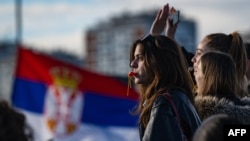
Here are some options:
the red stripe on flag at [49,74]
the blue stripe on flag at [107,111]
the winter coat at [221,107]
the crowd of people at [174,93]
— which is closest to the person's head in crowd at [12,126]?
the crowd of people at [174,93]

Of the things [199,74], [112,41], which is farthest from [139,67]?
[112,41]

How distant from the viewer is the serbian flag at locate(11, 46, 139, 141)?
9109mm

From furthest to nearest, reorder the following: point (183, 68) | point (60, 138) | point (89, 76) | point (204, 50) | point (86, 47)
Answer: point (86, 47), point (89, 76), point (60, 138), point (204, 50), point (183, 68)

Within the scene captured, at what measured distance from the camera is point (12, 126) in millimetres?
3350

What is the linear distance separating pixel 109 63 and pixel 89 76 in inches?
3774

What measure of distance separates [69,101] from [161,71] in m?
5.73

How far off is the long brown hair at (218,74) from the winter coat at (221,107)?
42 mm

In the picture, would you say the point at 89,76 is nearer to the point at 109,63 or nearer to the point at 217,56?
the point at 217,56

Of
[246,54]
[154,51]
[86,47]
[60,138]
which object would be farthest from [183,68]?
[86,47]

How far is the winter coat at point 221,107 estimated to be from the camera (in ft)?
12.0

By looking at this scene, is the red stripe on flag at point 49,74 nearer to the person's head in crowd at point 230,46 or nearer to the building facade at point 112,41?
the person's head in crowd at point 230,46

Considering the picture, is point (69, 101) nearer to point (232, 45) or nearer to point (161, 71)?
point (232, 45)

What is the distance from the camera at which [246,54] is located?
A: 4352 millimetres

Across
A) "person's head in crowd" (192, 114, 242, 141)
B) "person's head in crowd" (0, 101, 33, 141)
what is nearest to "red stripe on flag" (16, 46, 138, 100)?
"person's head in crowd" (0, 101, 33, 141)
